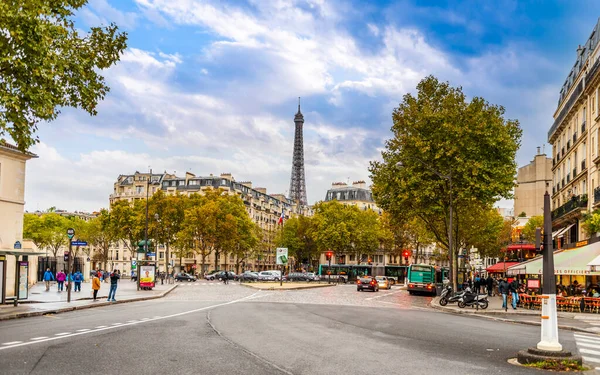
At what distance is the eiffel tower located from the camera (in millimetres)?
171375

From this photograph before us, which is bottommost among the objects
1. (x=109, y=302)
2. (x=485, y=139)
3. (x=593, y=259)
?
(x=109, y=302)

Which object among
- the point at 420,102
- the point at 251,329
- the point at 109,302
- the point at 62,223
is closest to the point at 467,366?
the point at 251,329

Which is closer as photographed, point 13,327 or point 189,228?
point 13,327

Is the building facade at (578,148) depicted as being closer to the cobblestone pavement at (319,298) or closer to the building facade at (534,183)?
the cobblestone pavement at (319,298)

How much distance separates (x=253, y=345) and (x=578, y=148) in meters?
34.1

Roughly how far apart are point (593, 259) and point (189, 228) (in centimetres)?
6159

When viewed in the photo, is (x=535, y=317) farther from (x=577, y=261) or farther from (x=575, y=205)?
(x=575, y=205)

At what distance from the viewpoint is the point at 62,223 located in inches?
3875

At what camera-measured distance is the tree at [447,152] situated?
137ft

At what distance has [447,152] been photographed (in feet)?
135

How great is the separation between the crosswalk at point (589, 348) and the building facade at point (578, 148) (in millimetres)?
17439

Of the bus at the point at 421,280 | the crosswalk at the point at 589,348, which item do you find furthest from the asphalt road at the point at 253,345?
the bus at the point at 421,280

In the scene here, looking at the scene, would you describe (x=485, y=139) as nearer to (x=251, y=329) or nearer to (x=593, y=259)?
(x=593, y=259)

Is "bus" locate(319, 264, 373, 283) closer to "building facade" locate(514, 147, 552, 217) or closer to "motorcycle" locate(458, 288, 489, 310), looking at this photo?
"building facade" locate(514, 147, 552, 217)
